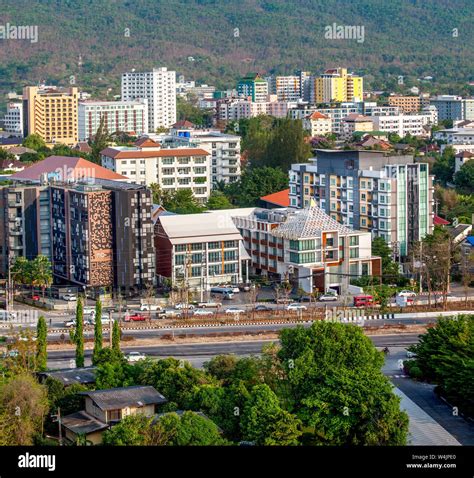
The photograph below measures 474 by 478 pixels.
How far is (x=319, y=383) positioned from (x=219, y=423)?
5.43ft

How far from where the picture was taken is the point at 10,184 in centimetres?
3434

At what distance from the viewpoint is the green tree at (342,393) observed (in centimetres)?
1739

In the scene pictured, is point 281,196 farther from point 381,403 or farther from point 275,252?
point 381,403

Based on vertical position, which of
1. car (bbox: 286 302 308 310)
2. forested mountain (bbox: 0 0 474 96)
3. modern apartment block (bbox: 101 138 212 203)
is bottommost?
car (bbox: 286 302 308 310)

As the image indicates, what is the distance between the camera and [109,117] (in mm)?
71000

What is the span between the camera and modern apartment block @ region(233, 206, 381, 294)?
31.1 meters

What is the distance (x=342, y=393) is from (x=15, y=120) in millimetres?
58664

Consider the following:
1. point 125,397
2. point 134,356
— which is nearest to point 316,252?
point 134,356

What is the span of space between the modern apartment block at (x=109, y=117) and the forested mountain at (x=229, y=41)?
92.2ft

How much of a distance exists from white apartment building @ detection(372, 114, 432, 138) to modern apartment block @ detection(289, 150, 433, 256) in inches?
1410

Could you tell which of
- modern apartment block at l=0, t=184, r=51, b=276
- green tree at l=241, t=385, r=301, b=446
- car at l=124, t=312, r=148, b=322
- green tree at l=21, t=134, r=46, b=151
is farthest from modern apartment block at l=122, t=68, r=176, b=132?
green tree at l=241, t=385, r=301, b=446

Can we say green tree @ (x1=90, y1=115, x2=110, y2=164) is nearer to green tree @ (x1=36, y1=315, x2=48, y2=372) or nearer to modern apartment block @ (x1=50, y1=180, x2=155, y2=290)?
modern apartment block @ (x1=50, y1=180, x2=155, y2=290)
